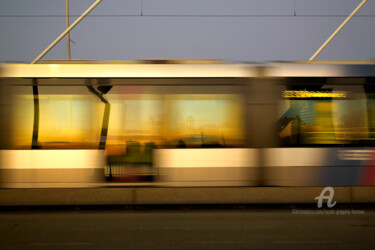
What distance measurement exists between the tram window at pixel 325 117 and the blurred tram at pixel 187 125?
0.07 feet

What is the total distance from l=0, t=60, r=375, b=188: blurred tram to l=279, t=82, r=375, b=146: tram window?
2cm

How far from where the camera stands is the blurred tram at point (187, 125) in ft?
23.6

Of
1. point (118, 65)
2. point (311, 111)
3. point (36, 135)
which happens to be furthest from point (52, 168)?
point (311, 111)

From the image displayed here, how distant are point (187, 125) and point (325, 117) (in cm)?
301

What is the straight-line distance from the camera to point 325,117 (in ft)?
23.9

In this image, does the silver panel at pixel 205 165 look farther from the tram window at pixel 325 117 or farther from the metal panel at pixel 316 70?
the metal panel at pixel 316 70

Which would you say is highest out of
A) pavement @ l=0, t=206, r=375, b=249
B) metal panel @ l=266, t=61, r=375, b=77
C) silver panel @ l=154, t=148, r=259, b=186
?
metal panel @ l=266, t=61, r=375, b=77

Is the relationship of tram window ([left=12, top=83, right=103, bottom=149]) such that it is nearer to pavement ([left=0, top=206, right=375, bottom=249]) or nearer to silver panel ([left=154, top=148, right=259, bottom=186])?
pavement ([left=0, top=206, right=375, bottom=249])

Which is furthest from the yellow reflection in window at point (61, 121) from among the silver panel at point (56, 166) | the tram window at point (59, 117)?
the silver panel at point (56, 166)

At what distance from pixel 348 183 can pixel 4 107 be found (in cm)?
764

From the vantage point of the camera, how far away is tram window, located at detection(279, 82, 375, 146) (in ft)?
23.9

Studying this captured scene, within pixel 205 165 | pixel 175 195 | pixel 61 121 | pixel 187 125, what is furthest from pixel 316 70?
pixel 61 121

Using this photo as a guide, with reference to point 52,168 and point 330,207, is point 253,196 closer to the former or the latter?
point 330,207

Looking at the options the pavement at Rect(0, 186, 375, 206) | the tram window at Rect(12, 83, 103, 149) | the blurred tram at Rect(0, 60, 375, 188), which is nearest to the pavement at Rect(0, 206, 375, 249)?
the pavement at Rect(0, 186, 375, 206)
